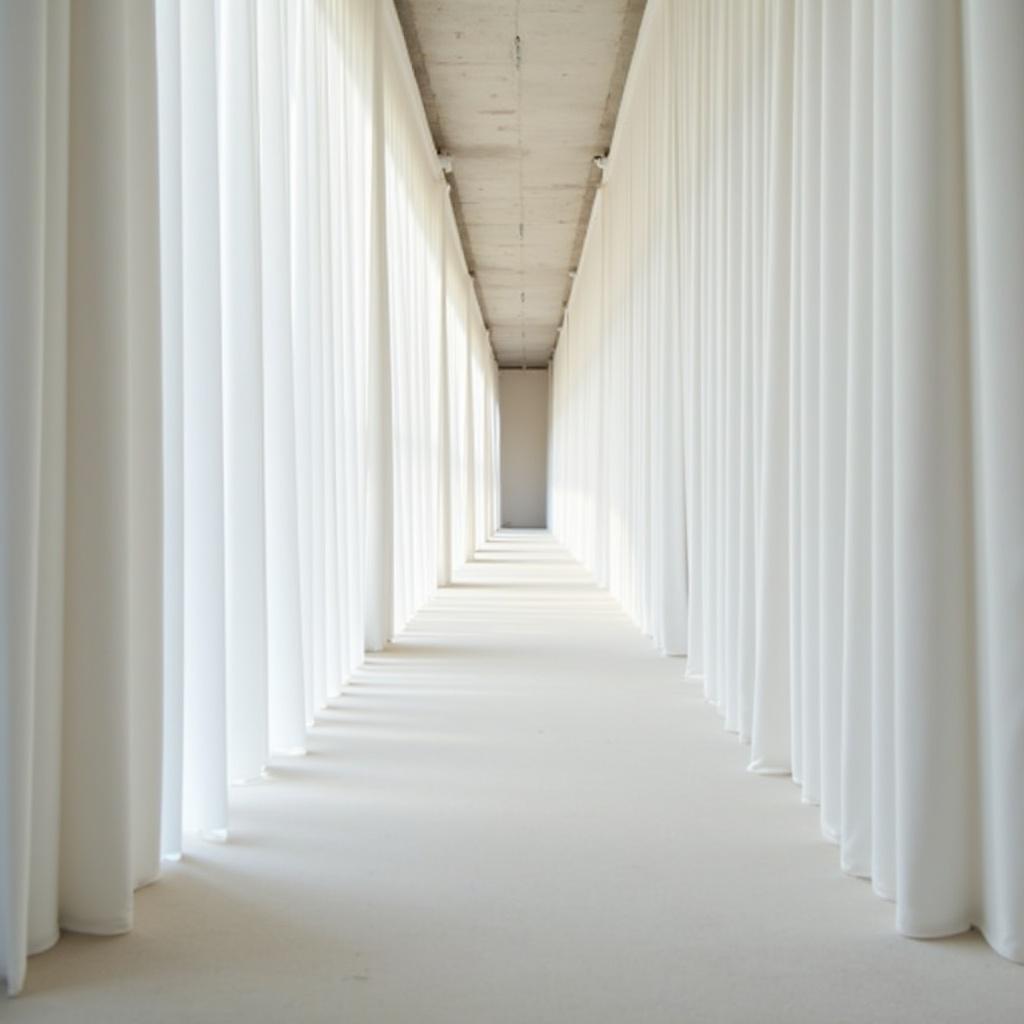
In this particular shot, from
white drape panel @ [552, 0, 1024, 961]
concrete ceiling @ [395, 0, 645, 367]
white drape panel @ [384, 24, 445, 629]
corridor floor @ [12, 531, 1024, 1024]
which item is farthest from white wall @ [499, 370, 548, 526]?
corridor floor @ [12, 531, 1024, 1024]

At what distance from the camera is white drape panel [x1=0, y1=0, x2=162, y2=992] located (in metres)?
2.21

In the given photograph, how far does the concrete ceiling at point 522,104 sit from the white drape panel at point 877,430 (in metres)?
3.27

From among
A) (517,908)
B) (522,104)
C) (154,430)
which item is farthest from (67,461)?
(522,104)

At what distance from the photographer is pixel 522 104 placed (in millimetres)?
10203

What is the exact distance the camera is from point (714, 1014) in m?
2.13

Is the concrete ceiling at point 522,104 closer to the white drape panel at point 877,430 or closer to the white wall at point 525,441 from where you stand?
the white drape panel at point 877,430

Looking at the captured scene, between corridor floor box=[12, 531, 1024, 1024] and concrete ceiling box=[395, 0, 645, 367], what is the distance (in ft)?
19.0

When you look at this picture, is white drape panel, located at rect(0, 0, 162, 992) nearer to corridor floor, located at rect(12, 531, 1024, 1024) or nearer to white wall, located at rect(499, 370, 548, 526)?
corridor floor, located at rect(12, 531, 1024, 1024)

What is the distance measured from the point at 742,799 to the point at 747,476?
1.36 metres

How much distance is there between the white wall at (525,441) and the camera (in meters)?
28.7

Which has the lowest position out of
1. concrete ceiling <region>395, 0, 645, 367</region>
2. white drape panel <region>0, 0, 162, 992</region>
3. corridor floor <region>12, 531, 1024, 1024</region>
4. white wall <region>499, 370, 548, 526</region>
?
corridor floor <region>12, 531, 1024, 1024</region>

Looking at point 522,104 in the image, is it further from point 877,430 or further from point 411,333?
point 877,430

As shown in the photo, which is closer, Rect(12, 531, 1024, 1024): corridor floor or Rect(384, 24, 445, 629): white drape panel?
Rect(12, 531, 1024, 1024): corridor floor

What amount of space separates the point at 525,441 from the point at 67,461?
26.3 meters
